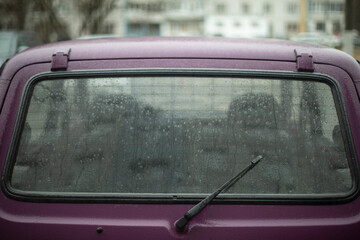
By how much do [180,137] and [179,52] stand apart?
347 millimetres

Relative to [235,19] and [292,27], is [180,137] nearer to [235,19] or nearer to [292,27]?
[235,19]

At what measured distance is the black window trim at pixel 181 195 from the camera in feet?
6.27

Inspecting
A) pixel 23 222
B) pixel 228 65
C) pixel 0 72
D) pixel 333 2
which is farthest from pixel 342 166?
pixel 333 2

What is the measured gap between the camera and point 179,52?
210 cm

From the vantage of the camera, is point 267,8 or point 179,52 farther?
point 267,8

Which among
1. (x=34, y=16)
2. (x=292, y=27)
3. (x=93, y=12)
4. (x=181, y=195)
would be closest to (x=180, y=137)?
(x=181, y=195)

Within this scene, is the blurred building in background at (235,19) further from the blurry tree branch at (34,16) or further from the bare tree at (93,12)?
the bare tree at (93,12)

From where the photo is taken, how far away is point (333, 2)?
79812 mm

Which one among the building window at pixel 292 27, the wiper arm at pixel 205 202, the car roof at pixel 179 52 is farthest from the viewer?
the building window at pixel 292 27

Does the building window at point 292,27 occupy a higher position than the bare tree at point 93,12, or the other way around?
the building window at point 292,27

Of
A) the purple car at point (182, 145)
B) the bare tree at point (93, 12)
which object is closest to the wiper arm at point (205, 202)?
the purple car at point (182, 145)

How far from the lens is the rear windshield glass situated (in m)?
1.96

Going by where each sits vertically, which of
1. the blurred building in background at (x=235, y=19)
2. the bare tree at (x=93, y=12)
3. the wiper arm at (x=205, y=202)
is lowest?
the wiper arm at (x=205, y=202)

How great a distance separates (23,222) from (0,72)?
25.6 inches
